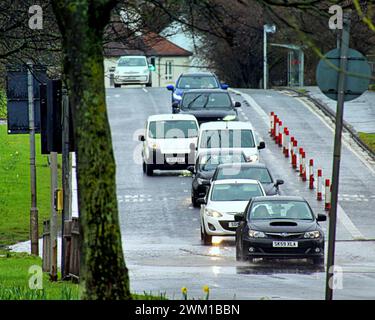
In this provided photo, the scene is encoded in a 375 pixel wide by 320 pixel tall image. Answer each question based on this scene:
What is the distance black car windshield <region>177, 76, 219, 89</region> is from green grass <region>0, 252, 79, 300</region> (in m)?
26.1

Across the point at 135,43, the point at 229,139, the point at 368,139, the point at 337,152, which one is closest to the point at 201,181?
the point at 229,139

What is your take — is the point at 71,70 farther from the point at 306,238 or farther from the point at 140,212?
the point at 140,212

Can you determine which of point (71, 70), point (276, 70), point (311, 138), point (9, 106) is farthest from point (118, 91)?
point (71, 70)

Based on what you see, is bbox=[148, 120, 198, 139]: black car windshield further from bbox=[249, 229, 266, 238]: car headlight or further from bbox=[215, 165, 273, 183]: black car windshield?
bbox=[249, 229, 266, 238]: car headlight

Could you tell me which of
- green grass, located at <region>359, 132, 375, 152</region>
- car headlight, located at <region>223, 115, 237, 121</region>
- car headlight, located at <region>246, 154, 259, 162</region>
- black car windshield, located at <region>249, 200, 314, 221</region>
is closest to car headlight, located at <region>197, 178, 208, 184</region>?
car headlight, located at <region>246, 154, 259, 162</region>

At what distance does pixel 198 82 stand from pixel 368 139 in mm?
10179

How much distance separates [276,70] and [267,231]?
67.8 metres

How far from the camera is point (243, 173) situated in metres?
33.6

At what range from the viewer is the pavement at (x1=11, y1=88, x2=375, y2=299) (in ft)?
63.8

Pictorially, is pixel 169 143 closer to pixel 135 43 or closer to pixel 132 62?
pixel 135 43

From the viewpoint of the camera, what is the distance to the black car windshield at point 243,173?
3327cm

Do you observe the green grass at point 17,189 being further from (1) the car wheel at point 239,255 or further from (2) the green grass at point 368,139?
(2) the green grass at point 368,139

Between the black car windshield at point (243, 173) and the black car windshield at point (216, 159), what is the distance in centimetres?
218
